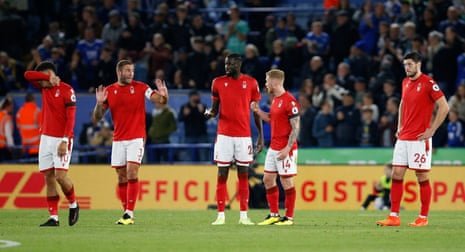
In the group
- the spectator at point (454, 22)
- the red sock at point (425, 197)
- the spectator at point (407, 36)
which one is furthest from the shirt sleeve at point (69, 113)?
the spectator at point (454, 22)

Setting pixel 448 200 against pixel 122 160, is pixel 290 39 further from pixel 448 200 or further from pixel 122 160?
pixel 122 160

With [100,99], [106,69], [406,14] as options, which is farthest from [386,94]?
[100,99]

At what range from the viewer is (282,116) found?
17.6m

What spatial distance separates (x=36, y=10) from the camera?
113 ft

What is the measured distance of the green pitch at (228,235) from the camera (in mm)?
13648

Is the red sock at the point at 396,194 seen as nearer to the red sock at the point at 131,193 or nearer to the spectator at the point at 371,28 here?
the red sock at the point at 131,193

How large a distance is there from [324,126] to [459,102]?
340 centimetres

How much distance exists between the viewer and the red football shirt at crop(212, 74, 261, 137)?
58.6 ft

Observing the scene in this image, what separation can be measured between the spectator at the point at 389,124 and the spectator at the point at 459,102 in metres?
1.37

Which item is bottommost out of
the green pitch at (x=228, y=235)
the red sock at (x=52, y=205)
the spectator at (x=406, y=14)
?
the green pitch at (x=228, y=235)

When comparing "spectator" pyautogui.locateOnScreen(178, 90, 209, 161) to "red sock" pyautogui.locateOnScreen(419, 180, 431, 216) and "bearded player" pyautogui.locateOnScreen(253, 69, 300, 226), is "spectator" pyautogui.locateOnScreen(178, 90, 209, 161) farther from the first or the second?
"red sock" pyautogui.locateOnScreen(419, 180, 431, 216)

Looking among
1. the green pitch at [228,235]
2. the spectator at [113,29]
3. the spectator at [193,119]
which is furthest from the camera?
the spectator at [113,29]

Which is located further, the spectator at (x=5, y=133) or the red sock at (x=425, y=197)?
the spectator at (x=5, y=133)

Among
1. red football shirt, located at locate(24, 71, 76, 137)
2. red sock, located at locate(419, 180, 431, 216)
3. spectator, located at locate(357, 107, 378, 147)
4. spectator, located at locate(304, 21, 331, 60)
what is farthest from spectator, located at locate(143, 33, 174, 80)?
red sock, located at locate(419, 180, 431, 216)
